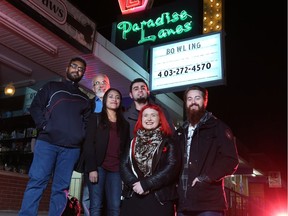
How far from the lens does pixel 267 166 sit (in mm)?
31594

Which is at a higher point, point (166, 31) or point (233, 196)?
point (166, 31)

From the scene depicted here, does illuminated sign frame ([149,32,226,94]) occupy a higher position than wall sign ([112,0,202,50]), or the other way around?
wall sign ([112,0,202,50])

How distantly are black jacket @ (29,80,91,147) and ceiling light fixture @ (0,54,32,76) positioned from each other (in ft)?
15.8

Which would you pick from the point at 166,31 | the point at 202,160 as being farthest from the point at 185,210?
the point at 166,31

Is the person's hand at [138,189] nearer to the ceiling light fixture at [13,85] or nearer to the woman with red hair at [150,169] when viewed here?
the woman with red hair at [150,169]

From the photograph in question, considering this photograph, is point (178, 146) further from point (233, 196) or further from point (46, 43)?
point (233, 196)

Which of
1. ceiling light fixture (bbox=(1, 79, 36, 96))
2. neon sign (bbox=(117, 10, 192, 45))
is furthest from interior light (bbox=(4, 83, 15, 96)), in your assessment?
neon sign (bbox=(117, 10, 192, 45))

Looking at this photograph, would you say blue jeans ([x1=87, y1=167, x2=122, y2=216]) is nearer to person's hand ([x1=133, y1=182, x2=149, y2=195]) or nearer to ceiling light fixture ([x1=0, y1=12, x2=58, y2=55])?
person's hand ([x1=133, y1=182, x2=149, y2=195])

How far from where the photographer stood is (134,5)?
12195 mm

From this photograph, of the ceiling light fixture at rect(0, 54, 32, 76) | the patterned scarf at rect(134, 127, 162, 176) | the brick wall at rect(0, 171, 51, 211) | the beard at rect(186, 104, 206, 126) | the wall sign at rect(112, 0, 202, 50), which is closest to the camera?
the patterned scarf at rect(134, 127, 162, 176)

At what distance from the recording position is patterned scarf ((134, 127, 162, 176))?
3.56 metres

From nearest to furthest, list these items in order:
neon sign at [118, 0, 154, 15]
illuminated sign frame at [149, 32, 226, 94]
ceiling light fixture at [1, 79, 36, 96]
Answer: illuminated sign frame at [149, 32, 226, 94], ceiling light fixture at [1, 79, 36, 96], neon sign at [118, 0, 154, 15]

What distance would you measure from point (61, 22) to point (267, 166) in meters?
28.8

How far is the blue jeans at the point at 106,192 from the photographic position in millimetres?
4020
